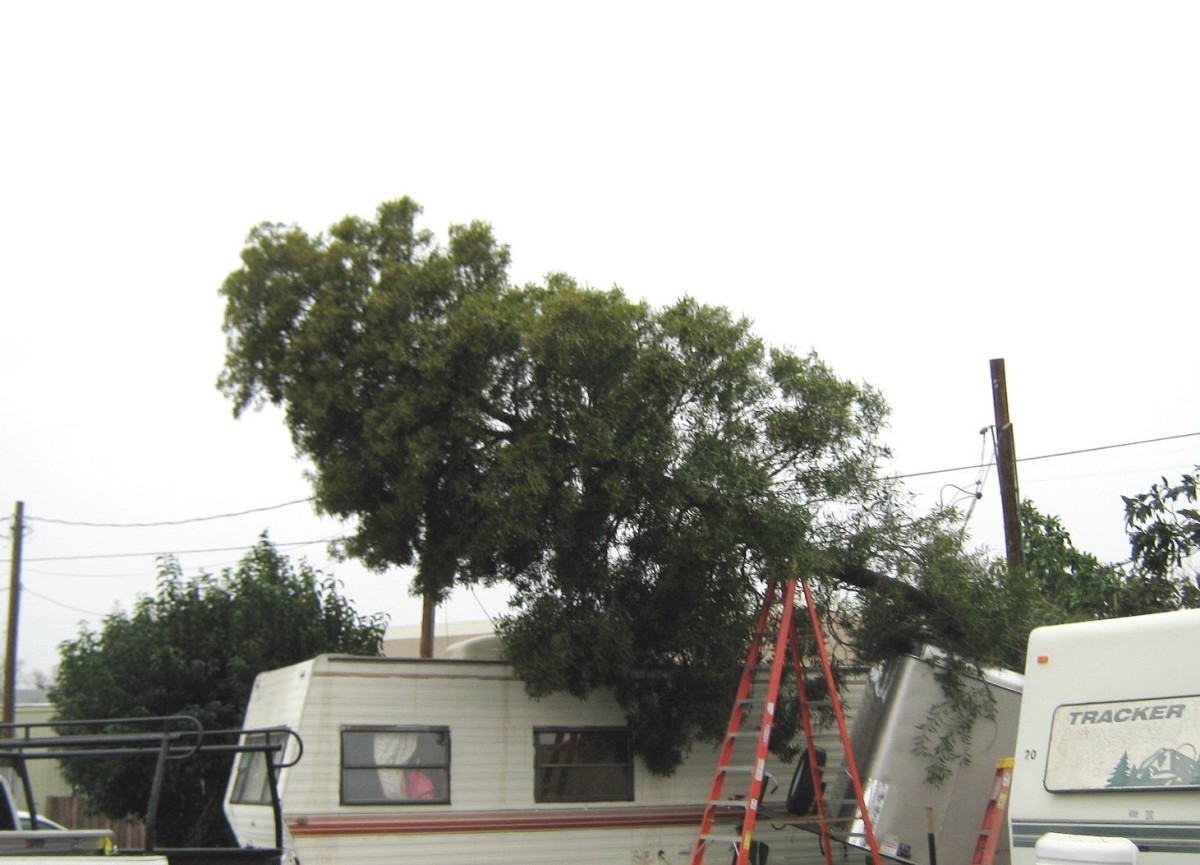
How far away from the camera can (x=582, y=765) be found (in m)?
14.1

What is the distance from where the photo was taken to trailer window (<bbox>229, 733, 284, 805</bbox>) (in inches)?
511

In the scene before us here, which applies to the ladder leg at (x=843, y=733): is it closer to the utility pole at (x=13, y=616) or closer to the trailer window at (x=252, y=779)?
the trailer window at (x=252, y=779)

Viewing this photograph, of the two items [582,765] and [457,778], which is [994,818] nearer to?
[582,765]

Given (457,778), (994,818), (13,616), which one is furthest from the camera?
(13,616)

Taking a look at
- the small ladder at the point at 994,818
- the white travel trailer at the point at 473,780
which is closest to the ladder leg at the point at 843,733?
the white travel trailer at the point at 473,780

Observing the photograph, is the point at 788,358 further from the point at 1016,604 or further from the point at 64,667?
the point at 64,667

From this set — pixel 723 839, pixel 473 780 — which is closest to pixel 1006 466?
pixel 723 839

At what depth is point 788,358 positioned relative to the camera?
14625mm

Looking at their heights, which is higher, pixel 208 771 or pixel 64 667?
pixel 64 667

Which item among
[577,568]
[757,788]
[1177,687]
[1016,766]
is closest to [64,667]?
[577,568]

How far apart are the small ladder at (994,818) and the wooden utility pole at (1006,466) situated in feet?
15.1

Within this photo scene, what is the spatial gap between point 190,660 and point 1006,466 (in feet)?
37.8

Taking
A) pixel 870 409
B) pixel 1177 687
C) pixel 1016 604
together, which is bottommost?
pixel 1177 687

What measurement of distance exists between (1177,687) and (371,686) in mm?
7630
